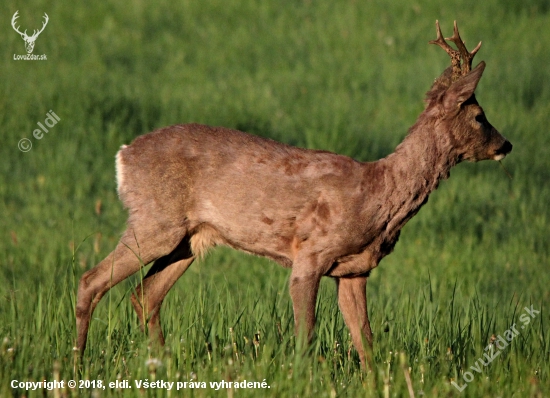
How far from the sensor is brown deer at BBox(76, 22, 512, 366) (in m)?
6.38

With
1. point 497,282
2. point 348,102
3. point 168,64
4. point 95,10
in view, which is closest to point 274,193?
point 497,282

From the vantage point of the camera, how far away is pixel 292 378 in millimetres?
5285

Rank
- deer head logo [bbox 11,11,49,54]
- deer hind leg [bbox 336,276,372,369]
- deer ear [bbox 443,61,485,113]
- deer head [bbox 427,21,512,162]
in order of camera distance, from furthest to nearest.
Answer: deer head logo [bbox 11,11,49,54], deer hind leg [bbox 336,276,372,369], deer head [bbox 427,21,512,162], deer ear [bbox 443,61,485,113]

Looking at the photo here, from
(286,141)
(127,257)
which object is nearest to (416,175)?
(127,257)

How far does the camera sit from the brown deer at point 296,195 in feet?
20.9

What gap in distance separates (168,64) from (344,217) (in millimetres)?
9222

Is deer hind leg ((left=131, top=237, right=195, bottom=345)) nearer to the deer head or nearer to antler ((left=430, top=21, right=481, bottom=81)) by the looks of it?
the deer head

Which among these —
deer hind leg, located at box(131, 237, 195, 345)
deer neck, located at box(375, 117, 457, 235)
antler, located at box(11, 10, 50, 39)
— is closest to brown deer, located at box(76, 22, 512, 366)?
deer neck, located at box(375, 117, 457, 235)

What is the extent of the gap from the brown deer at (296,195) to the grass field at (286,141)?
36 cm

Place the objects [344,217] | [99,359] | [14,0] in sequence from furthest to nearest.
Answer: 1. [14,0]
2. [344,217]
3. [99,359]

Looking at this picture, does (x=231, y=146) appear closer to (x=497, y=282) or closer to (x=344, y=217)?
(x=344, y=217)

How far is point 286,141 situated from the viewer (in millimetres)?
12562

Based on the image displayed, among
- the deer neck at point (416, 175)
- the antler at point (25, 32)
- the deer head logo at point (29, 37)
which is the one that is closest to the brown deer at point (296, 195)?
the deer neck at point (416, 175)

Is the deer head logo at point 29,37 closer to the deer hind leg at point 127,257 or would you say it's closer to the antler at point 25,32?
the antler at point 25,32
